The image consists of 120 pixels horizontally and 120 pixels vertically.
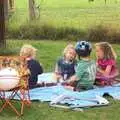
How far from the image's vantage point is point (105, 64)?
27.6 ft

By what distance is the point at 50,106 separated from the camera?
7.06 meters

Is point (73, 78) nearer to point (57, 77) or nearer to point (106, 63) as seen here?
point (57, 77)

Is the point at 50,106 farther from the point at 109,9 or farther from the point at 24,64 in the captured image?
the point at 109,9

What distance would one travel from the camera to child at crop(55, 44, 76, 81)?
8.04 meters

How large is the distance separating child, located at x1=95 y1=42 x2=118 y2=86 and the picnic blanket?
0.19m

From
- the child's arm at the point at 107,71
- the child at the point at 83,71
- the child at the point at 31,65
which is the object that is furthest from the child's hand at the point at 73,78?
the child's arm at the point at 107,71

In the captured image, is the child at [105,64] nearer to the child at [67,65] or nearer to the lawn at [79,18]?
the child at [67,65]

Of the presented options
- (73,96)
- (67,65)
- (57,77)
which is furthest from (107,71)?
(73,96)

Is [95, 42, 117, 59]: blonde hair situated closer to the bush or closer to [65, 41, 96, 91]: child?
[65, 41, 96, 91]: child

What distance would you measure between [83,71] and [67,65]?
0.46 meters

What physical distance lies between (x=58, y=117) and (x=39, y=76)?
7.14ft

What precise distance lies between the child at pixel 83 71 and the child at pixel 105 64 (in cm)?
41

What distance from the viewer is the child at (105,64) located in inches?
325

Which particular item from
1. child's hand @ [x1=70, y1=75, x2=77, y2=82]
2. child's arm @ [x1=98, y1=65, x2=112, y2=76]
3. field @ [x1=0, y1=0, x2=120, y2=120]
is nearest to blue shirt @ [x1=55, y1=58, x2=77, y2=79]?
child's hand @ [x1=70, y1=75, x2=77, y2=82]
